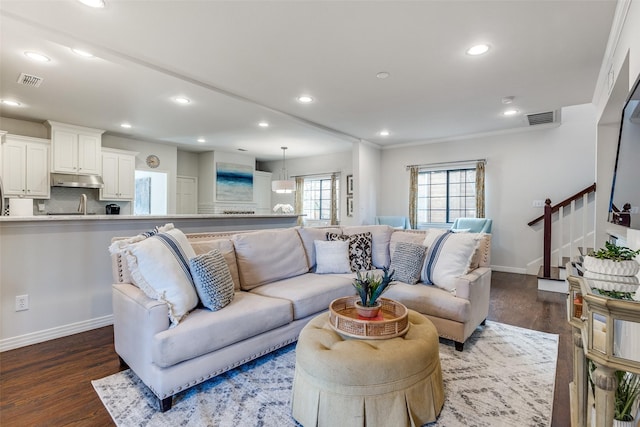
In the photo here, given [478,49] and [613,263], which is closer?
[613,263]

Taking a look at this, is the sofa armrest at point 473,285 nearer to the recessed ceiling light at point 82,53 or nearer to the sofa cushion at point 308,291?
the sofa cushion at point 308,291

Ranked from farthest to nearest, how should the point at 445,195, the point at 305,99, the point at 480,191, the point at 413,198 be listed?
the point at 413,198 < the point at 445,195 < the point at 480,191 < the point at 305,99

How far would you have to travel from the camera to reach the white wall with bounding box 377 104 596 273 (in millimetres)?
5086

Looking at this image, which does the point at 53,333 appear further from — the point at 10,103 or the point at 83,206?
the point at 10,103

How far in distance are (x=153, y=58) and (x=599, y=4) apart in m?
3.67

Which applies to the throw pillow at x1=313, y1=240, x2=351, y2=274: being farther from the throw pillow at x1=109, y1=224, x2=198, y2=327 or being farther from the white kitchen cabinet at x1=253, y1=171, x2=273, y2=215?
the white kitchen cabinet at x1=253, y1=171, x2=273, y2=215

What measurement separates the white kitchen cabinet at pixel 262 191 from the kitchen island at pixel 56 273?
5.39 metres

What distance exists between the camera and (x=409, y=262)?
9.73 ft

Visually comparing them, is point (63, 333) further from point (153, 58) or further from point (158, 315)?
point (153, 58)

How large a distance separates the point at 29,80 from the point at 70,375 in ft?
10.7

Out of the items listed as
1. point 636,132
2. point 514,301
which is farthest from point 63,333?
point 514,301

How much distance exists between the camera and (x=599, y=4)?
2.19m

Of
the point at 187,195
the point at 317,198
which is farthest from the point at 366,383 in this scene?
the point at 187,195

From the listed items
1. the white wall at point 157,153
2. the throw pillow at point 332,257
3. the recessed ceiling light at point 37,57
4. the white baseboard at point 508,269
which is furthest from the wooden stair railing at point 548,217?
the white wall at point 157,153
